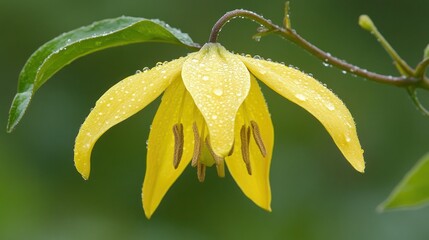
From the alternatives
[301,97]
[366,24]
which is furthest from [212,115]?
[366,24]

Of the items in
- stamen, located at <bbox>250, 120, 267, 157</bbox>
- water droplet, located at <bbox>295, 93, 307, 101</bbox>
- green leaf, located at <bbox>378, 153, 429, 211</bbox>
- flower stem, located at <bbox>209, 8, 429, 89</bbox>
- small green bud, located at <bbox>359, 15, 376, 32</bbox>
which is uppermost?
small green bud, located at <bbox>359, 15, 376, 32</bbox>

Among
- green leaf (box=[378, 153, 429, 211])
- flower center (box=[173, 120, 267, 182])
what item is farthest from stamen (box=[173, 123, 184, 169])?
green leaf (box=[378, 153, 429, 211])

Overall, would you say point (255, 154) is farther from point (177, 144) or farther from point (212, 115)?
point (212, 115)

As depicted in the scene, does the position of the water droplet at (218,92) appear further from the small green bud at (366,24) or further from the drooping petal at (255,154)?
the small green bud at (366,24)

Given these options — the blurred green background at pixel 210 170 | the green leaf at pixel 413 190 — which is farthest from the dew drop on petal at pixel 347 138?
the blurred green background at pixel 210 170

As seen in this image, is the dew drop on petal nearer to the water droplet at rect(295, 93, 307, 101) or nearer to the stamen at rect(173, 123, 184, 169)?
the water droplet at rect(295, 93, 307, 101)

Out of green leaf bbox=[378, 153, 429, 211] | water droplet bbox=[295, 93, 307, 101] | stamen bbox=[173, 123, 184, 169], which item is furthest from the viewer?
stamen bbox=[173, 123, 184, 169]
